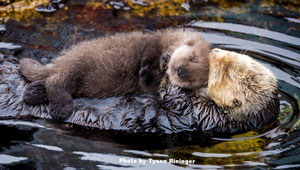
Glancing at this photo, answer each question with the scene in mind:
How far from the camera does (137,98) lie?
371cm

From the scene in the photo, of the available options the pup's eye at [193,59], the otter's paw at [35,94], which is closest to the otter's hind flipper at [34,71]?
the otter's paw at [35,94]

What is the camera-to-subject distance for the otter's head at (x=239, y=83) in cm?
343

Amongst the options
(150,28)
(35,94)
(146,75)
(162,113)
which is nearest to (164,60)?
(146,75)

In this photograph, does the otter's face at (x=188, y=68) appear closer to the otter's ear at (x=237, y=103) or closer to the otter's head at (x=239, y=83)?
the otter's head at (x=239, y=83)

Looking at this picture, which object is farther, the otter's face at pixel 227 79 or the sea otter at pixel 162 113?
the sea otter at pixel 162 113

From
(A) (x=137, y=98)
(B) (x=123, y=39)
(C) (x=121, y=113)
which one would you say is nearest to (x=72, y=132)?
(C) (x=121, y=113)

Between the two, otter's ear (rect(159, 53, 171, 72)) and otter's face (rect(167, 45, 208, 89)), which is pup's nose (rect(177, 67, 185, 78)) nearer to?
otter's face (rect(167, 45, 208, 89))

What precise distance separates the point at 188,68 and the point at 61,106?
1.40 metres

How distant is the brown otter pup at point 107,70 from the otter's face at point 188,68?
0.05ft

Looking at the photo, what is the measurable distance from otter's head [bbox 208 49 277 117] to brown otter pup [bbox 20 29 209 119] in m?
0.16

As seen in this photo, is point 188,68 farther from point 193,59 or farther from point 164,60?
point 164,60

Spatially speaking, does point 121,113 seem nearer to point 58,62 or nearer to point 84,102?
point 84,102

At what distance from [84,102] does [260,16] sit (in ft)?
11.2

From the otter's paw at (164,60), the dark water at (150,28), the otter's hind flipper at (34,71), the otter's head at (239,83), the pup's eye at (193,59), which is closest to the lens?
the dark water at (150,28)
